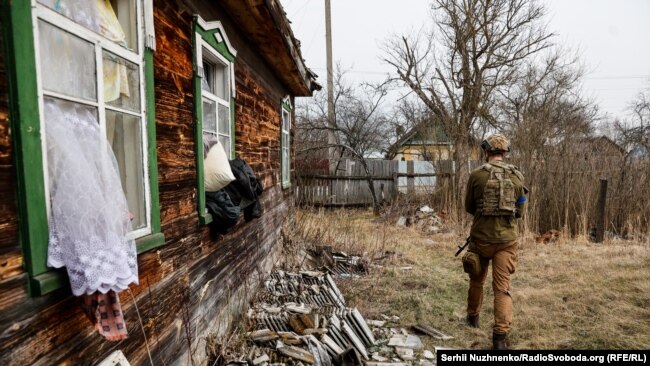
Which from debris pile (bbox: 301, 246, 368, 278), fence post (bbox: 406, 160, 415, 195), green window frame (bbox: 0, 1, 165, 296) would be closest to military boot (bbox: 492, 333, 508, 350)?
debris pile (bbox: 301, 246, 368, 278)

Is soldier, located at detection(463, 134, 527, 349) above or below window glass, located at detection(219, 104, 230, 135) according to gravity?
below

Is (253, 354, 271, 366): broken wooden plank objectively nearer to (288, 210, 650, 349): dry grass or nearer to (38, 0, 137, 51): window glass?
(288, 210, 650, 349): dry grass

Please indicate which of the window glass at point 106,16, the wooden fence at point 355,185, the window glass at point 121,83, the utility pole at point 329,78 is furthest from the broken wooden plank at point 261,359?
the utility pole at point 329,78

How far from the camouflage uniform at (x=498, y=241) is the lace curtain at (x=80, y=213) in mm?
3478

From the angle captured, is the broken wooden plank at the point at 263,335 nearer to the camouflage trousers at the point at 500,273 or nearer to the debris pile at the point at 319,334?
the debris pile at the point at 319,334

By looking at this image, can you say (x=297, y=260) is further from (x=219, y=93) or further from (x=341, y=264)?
(x=219, y=93)

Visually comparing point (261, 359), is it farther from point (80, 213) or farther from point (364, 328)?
point (80, 213)

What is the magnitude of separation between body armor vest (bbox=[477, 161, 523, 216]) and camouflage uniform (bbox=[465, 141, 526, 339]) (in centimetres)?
1

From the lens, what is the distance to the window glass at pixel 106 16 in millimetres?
1465

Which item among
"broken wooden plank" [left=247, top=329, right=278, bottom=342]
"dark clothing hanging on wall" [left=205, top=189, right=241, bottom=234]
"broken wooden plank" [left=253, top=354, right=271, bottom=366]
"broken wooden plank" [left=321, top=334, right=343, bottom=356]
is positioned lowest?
"broken wooden plank" [left=321, top=334, right=343, bottom=356]

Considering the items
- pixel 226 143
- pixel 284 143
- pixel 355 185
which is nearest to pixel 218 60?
pixel 226 143

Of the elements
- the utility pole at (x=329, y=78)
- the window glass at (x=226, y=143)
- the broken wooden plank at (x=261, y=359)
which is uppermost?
the utility pole at (x=329, y=78)

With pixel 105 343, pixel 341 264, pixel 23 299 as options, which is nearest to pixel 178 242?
pixel 105 343

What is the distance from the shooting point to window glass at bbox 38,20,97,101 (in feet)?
4.42
